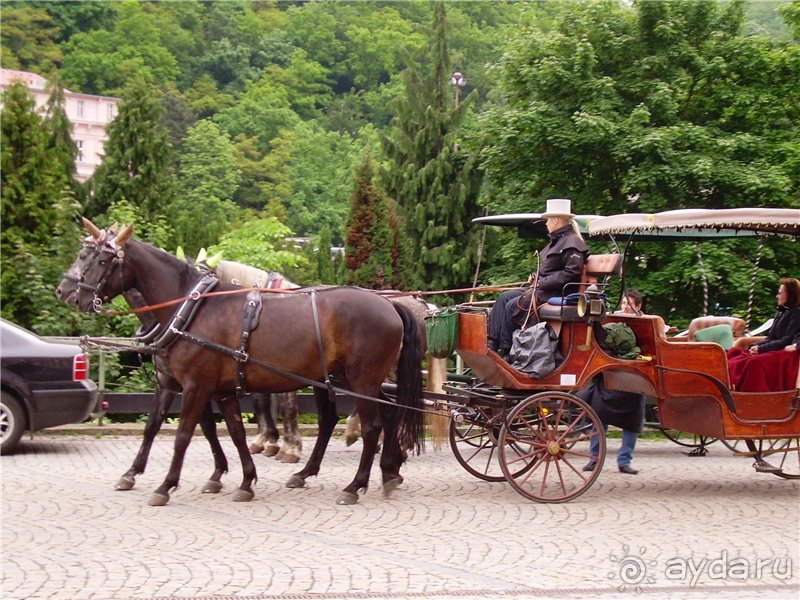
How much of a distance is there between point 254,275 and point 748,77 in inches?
413

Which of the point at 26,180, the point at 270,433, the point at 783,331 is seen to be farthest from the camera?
the point at 26,180

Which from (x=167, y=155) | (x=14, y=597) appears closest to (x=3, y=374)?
(x=14, y=597)

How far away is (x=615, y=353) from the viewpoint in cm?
913

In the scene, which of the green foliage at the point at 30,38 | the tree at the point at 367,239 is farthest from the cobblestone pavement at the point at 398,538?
the green foliage at the point at 30,38

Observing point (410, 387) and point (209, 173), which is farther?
point (209, 173)

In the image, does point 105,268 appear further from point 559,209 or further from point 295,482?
point 559,209

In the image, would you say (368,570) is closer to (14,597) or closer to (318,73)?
(14,597)

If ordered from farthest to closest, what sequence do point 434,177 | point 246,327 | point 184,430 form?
point 434,177
point 246,327
point 184,430

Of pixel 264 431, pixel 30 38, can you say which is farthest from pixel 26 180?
pixel 30 38

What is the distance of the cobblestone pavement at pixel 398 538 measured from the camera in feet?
20.1

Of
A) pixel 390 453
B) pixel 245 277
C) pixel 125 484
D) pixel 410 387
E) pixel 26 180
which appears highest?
pixel 26 180

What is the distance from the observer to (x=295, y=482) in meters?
9.15

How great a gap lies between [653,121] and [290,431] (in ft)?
29.7

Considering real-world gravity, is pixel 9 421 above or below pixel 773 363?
below
